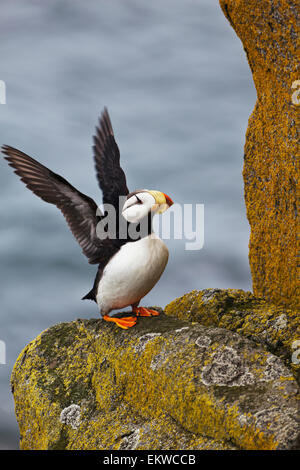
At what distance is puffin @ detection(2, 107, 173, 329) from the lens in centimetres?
520

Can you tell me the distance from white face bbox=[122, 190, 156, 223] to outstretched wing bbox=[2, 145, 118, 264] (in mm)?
316

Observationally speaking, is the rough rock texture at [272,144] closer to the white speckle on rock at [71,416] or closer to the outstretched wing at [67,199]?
the outstretched wing at [67,199]

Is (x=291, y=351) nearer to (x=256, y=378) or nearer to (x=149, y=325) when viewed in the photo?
(x=256, y=378)

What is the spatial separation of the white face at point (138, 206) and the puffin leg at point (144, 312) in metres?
0.91

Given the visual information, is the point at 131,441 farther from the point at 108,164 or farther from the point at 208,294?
the point at 108,164

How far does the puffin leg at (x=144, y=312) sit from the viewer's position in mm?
5586

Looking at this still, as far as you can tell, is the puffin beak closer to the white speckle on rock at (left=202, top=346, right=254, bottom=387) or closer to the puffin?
the puffin

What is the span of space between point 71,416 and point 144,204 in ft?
6.20

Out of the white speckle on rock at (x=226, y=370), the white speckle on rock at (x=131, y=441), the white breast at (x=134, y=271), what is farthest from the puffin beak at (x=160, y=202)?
the white speckle on rock at (x=131, y=441)

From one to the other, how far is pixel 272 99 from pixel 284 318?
79.8 inches

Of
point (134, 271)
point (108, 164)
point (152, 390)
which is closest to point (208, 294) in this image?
point (134, 271)

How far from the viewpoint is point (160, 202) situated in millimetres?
5148

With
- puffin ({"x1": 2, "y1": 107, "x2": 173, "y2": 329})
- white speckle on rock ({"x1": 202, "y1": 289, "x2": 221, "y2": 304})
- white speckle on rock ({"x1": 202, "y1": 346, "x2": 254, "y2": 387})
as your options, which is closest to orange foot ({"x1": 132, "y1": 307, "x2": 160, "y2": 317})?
puffin ({"x1": 2, "y1": 107, "x2": 173, "y2": 329})

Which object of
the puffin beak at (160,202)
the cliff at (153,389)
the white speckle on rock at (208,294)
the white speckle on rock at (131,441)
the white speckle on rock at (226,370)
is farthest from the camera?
the white speckle on rock at (208,294)
